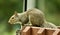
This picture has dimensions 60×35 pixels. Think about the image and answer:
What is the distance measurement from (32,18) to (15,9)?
0.45 m

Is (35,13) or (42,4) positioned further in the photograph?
(42,4)

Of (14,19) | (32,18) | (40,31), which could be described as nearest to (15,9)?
(14,19)

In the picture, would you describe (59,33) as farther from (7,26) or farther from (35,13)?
(7,26)

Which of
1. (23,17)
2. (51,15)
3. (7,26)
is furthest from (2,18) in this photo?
(51,15)

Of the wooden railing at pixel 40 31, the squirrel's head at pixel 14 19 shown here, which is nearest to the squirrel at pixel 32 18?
the squirrel's head at pixel 14 19

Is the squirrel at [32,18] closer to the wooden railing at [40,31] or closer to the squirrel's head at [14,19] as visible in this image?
the squirrel's head at [14,19]

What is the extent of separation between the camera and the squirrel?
164 cm

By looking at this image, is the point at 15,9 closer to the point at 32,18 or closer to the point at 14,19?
the point at 14,19

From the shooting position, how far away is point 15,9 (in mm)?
2111

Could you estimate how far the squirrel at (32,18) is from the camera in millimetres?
1639

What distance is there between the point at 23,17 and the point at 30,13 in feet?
0.71

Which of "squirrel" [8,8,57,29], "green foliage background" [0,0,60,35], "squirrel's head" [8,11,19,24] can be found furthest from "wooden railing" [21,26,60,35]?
"squirrel's head" [8,11,19,24]

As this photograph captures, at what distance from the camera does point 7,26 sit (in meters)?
2.01

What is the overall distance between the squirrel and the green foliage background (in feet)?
0.24
